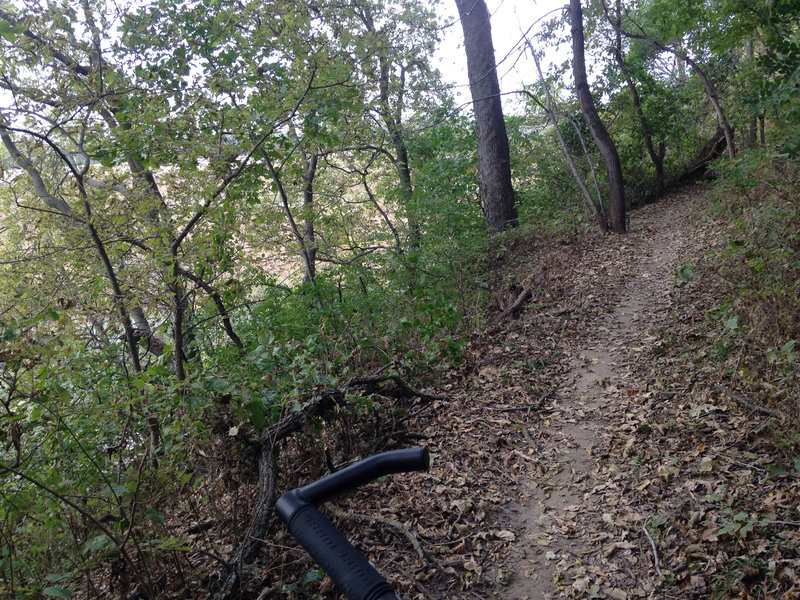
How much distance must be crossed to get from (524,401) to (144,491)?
3873mm

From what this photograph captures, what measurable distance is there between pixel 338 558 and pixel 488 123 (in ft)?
40.4

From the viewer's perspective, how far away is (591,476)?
4.21 meters

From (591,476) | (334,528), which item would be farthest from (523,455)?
(334,528)

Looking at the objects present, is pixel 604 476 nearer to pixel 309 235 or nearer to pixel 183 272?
pixel 183 272

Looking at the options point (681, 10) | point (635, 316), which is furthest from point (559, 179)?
point (635, 316)

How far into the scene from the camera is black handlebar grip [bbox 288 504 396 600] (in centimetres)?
112

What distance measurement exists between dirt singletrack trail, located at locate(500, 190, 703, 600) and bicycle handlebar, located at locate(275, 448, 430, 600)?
7.68 ft

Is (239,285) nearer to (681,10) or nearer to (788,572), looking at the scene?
(788,572)

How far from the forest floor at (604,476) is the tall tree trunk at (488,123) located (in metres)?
5.59

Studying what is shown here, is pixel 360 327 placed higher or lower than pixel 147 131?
lower

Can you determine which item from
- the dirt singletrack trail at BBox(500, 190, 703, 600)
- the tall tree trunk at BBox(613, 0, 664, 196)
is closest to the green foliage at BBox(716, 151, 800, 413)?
the dirt singletrack trail at BBox(500, 190, 703, 600)

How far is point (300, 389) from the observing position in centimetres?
466

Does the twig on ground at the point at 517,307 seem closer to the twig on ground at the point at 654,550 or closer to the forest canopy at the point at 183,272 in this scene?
the forest canopy at the point at 183,272

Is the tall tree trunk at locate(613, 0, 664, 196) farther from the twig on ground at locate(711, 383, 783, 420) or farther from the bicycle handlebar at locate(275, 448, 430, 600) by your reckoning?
the bicycle handlebar at locate(275, 448, 430, 600)
